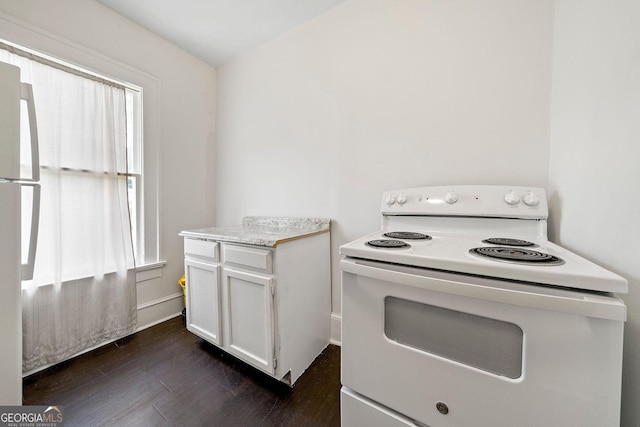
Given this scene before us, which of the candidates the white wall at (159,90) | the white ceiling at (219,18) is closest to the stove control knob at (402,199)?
the white ceiling at (219,18)

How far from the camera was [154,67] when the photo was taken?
6.27 feet

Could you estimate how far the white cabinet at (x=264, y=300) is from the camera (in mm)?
1214

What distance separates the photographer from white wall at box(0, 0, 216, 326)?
1402 millimetres

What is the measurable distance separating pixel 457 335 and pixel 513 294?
0.21 meters

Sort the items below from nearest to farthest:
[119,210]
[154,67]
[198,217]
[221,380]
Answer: [221,380], [119,210], [154,67], [198,217]

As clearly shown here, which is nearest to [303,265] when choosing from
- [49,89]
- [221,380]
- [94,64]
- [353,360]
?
[353,360]

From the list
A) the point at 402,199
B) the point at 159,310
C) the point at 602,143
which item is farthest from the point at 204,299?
the point at 602,143

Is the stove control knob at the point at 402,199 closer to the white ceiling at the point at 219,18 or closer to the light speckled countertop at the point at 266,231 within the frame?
the light speckled countertop at the point at 266,231

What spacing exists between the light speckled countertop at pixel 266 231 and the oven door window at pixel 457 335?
698 millimetres

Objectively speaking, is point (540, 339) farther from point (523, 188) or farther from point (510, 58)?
point (510, 58)

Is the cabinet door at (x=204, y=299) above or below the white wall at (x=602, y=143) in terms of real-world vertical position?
below

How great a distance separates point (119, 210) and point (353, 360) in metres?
1.94

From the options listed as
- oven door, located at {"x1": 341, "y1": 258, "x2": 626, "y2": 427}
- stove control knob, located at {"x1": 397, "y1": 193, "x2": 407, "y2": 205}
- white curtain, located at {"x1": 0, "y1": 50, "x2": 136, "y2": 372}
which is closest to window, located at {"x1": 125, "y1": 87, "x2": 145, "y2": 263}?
white curtain, located at {"x1": 0, "y1": 50, "x2": 136, "y2": 372}

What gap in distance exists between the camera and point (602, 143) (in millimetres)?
707
